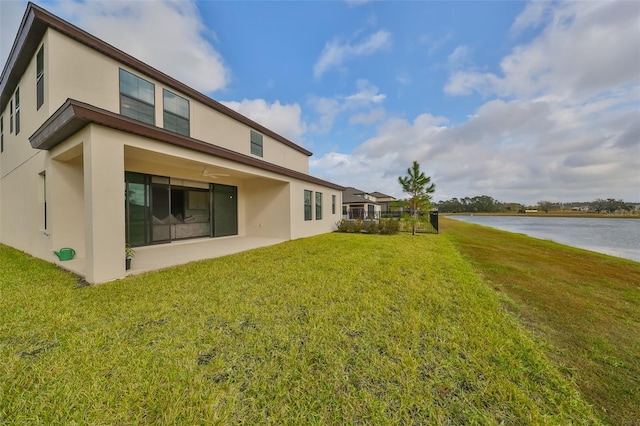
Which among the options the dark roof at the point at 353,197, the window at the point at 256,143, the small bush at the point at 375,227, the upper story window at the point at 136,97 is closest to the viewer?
the upper story window at the point at 136,97

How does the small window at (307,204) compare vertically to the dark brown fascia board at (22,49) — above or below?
below

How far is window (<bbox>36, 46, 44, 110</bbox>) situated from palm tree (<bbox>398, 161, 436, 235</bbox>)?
15288 millimetres

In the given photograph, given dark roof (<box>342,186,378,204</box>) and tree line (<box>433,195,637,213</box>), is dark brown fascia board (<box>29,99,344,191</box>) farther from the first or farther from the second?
tree line (<box>433,195,637,213</box>)

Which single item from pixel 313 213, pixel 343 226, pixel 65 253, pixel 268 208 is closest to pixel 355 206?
pixel 343 226

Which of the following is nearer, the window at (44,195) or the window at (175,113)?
the window at (44,195)

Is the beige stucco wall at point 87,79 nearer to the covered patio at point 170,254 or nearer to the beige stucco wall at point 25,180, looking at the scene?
the beige stucco wall at point 25,180

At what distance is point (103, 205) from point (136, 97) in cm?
444

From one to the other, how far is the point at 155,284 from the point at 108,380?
108 inches

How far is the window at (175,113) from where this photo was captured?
7.72 m

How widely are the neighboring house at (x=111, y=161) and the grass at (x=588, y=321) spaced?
6.83 m

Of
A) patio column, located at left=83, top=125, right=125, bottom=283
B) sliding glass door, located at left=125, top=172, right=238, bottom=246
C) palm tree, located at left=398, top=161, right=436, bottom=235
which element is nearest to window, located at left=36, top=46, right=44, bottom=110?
sliding glass door, located at left=125, top=172, right=238, bottom=246

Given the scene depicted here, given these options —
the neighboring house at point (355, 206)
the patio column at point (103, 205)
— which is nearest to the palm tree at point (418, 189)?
the neighboring house at point (355, 206)

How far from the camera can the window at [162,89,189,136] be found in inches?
304

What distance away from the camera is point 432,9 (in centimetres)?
898
